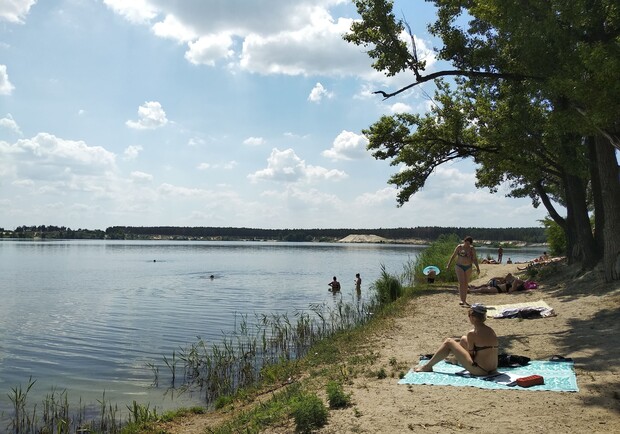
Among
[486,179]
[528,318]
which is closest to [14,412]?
[528,318]

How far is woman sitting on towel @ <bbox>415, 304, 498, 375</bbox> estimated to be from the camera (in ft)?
25.8

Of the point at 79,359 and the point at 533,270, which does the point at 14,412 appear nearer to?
the point at 79,359

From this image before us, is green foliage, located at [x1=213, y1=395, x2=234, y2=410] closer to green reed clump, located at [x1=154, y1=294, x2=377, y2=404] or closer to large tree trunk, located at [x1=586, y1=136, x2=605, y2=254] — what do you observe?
green reed clump, located at [x1=154, y1=294, x2=377, y2=404]

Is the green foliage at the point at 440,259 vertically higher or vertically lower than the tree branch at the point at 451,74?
lower

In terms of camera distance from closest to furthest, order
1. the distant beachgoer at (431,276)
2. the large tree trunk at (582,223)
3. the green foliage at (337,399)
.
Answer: the green foliage at (337,399) → the large tree trunk at (582,223) → the distant beachgoer at (431,276)

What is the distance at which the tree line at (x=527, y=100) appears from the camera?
450 inches

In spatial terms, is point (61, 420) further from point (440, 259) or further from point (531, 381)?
point (440, 259)

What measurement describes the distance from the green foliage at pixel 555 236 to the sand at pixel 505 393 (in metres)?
22.2

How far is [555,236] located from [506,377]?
3056 centimetres

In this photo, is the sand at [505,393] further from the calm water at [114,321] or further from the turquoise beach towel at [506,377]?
the calm water at [114,321]

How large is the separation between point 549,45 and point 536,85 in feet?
5.12

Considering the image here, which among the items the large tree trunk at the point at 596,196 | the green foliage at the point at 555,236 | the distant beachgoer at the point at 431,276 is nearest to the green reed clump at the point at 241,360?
the distant beachgoer at the point at 431,276

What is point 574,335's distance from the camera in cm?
1036

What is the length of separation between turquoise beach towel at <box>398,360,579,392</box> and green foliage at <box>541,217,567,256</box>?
28899 mm
